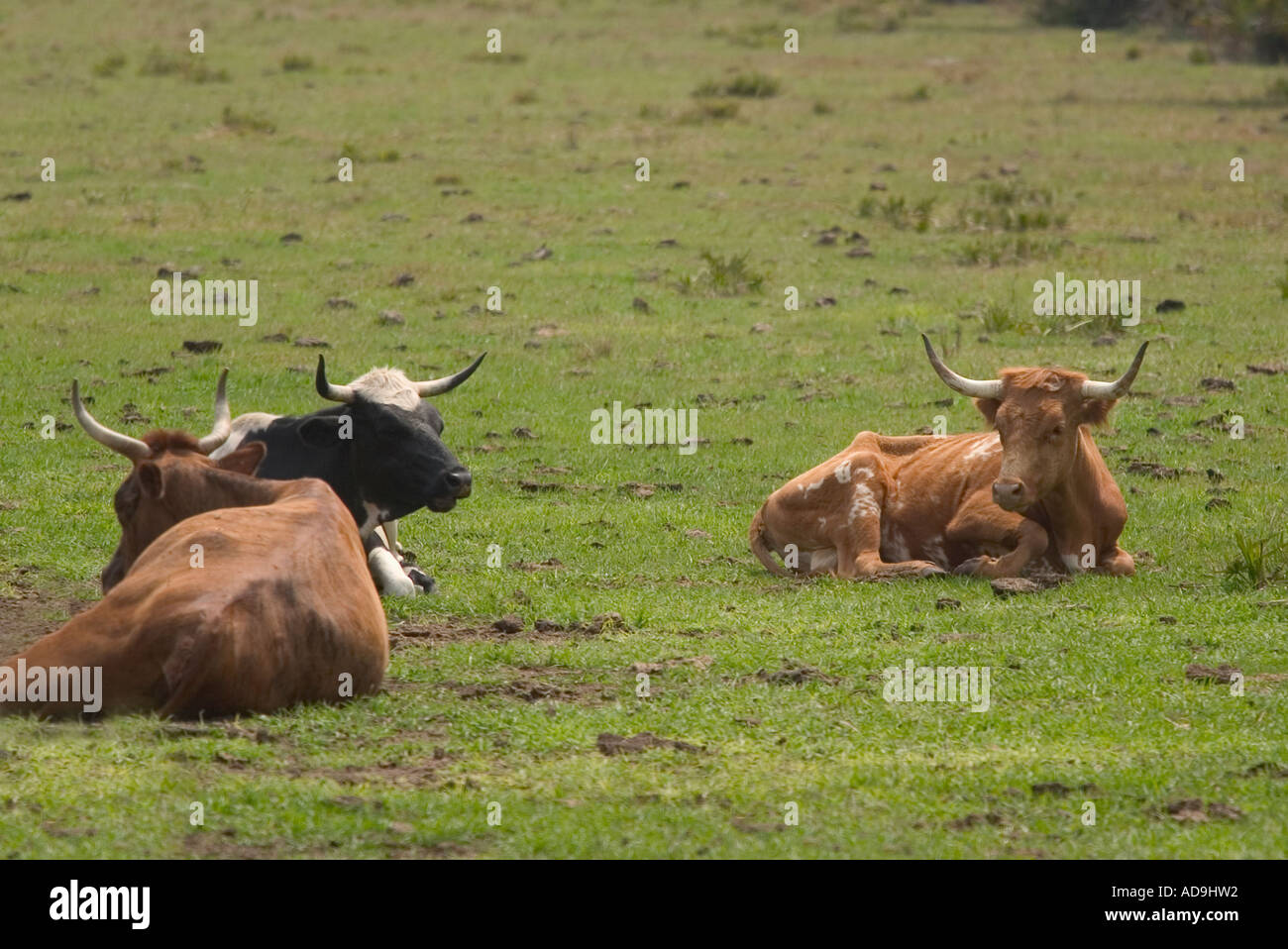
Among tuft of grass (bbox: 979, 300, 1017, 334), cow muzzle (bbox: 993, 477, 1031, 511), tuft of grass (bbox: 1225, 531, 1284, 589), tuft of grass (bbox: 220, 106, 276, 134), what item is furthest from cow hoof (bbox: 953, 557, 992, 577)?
tuft of grass (bbox: 220, 106, 276, 134)

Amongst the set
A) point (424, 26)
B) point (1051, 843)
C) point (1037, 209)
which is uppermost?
point (424, 26)

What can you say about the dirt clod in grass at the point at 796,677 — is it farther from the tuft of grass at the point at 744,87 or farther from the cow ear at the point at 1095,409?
the tuft of grass at the point at 744,87

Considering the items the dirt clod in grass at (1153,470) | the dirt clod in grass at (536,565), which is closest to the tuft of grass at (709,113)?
the dirt clod in grass at (1153,470)

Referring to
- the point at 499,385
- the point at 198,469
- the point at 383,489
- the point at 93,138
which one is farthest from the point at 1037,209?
the point at 198,469

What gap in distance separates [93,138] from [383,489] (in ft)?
52.5

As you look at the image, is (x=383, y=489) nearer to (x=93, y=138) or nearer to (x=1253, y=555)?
(x=1253, y=555)

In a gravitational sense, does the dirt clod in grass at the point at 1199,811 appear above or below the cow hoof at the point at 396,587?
below

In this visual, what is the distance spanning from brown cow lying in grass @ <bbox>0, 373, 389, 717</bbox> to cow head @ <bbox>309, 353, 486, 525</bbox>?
6.04ft

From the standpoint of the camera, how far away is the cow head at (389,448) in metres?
10.0

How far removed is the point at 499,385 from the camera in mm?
15562

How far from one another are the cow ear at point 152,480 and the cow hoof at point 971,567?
14.2ft

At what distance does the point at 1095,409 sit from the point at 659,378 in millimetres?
5591

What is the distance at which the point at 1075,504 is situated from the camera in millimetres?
10539

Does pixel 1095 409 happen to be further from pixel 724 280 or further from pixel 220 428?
pixel 724 280
